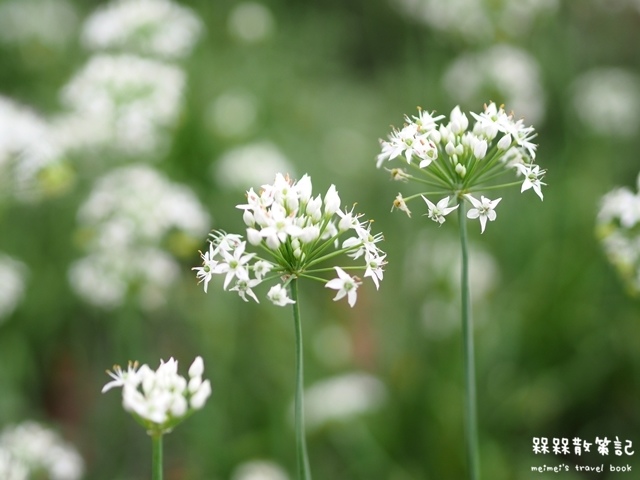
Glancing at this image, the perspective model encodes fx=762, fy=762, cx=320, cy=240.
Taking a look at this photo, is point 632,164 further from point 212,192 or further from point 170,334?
point 170,334

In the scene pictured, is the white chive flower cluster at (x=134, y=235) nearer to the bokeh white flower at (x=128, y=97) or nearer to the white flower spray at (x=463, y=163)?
the bokeh white flower at (x=128, y=97)

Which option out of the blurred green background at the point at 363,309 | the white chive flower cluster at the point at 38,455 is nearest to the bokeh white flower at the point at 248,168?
the blurred green background at the point at 363,309

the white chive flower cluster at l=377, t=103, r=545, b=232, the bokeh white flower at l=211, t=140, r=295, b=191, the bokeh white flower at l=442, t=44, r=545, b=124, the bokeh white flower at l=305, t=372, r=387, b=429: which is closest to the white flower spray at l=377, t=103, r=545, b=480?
the white chive flower cluster at l=377, t=103, r=545, b=232

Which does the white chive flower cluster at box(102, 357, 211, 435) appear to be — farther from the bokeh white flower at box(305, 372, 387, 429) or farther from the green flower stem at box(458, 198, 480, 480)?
the bokeh white flower at box(305, 372, 387, 429)

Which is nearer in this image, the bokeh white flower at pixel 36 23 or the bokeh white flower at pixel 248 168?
the bokeh white flower at pixel 248 168

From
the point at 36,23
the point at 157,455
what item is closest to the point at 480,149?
the point at 157,455

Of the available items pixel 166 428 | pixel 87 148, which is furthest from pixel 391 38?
pixel 166 428
